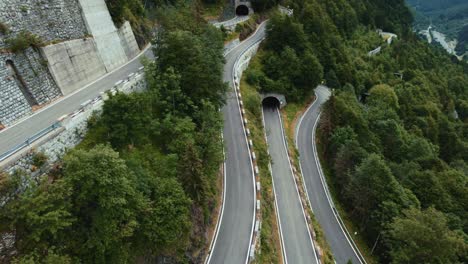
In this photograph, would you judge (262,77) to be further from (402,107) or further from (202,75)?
(402,107)

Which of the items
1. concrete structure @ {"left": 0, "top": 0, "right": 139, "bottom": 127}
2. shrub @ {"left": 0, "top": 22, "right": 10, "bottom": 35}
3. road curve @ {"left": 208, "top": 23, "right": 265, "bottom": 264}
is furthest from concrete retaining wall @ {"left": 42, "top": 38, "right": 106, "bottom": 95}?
road curve @ {"left": 208, "top": 23, "right": 265, "bottom": 264}

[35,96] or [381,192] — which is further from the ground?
[35,96]

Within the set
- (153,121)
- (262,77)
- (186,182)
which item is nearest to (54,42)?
(153,121)

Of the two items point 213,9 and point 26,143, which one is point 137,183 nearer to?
point 26,143

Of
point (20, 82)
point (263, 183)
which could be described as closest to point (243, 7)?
point (263, 183)

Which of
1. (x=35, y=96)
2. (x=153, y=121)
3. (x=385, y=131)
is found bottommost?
(x=385, y=131)

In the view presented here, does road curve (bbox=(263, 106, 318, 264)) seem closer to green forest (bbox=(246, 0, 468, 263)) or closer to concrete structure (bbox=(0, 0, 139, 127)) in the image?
green forest (bbox=(246, 0, 468, 263))
